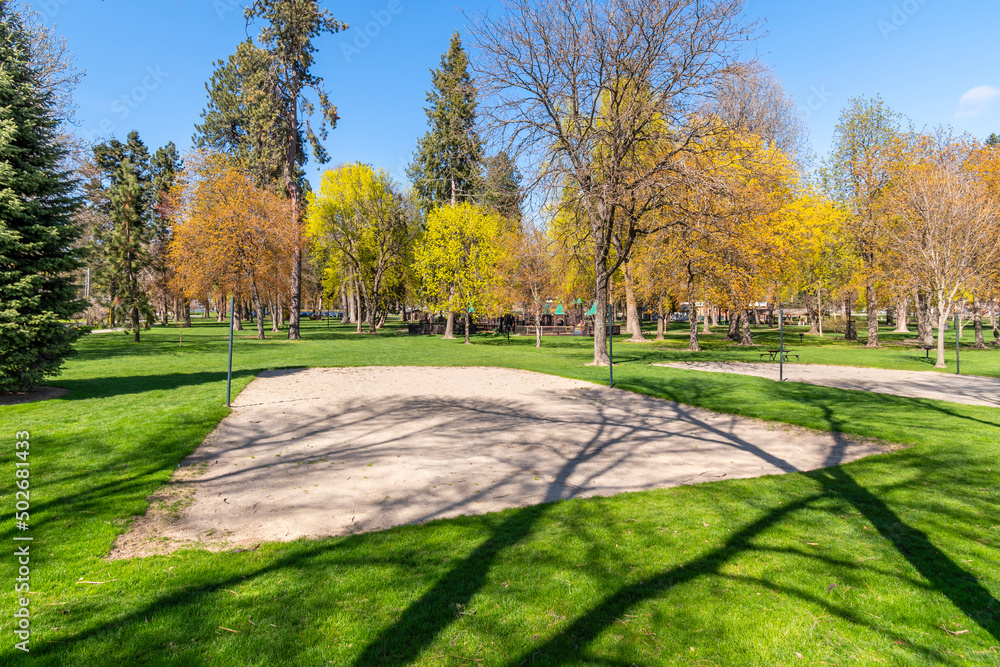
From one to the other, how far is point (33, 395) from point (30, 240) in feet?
10.4

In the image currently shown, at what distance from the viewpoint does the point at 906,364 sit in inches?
758

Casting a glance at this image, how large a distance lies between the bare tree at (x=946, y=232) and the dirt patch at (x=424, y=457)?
50.3ft

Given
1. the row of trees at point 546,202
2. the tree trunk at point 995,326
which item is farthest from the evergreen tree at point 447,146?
the tree trunk at point 995,326

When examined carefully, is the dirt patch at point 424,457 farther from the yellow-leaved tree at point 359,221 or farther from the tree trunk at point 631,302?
the yellow-leaved tree at point 359,221

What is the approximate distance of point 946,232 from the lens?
1847 centimetres

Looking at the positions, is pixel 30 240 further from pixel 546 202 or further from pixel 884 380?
pixel 884 380

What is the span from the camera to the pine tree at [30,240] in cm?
930

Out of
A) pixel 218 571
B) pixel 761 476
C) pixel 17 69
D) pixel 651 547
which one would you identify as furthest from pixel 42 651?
pixel 17 69

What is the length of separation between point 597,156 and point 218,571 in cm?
1757

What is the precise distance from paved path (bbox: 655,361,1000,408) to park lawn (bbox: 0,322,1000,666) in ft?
→ 24.1

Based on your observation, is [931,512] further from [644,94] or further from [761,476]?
[644,94]

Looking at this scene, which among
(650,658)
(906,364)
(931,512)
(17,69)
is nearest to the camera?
(650,658)

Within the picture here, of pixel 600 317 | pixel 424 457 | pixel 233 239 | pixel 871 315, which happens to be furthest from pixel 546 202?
pixel 871 315

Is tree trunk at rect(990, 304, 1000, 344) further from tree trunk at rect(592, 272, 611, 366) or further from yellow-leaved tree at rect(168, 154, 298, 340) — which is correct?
→ yellow-leaved tree at rect(168, 154, 298, 340)
